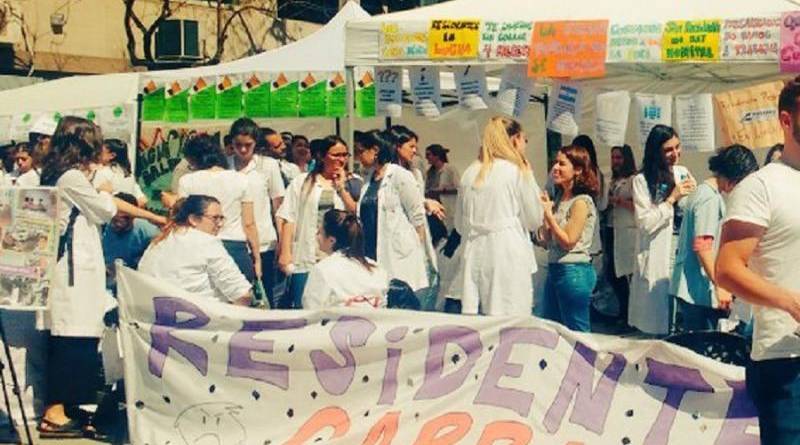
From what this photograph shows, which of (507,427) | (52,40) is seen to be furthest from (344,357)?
(52,40)

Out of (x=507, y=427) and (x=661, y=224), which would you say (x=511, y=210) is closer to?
(x=661, y=224)

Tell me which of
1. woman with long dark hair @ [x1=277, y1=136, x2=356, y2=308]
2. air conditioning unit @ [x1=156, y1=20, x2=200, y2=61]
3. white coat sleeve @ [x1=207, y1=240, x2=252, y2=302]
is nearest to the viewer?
white coat sleeve @ [x1=207, y1=240, x2=252, y2=302]

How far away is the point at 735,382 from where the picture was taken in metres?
5.60

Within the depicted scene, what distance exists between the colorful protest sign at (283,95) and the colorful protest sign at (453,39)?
245cm

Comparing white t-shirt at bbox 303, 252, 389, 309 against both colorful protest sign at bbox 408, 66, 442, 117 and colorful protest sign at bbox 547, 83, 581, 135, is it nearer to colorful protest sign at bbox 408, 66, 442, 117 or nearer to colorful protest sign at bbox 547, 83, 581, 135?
colorful protest sign at bbox 547, 83, 581, 135

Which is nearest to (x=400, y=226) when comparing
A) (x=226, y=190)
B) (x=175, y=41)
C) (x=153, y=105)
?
(x=226, y=190)

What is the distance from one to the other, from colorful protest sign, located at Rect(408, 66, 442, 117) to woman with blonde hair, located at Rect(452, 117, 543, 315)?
2.19 meters

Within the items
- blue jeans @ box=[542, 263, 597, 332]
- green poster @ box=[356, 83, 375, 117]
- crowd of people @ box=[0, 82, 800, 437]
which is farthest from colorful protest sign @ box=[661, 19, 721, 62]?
green poster @ box=[356, 83, 375, 117]

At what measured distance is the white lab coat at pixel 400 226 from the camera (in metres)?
9.41

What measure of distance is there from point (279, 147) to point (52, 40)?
41.3 ft

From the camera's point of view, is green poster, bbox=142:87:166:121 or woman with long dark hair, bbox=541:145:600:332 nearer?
woman with long dark hair, bbox=541:145:600:332

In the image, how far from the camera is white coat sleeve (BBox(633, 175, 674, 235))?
30.4ft

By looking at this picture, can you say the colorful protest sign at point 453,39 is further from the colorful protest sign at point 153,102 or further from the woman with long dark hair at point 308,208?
the colorful protest sign at point 153,102

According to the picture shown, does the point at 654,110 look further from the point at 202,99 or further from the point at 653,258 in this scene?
the point at 202,99
